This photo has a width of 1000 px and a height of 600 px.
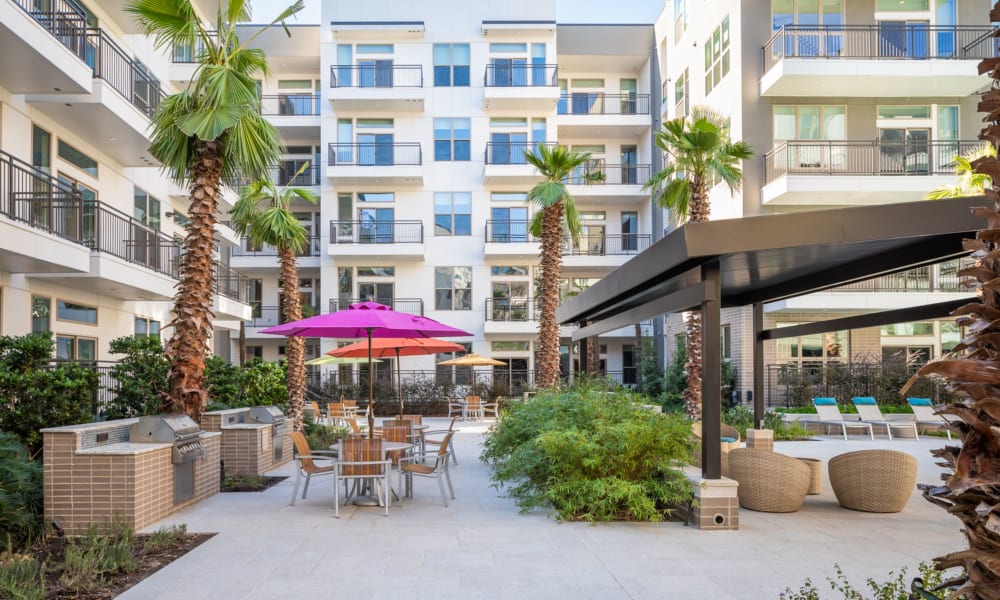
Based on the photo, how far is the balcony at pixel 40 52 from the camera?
10.9 metres

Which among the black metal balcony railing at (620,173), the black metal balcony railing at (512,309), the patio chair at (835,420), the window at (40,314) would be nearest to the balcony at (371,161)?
the black metal balcony railing at (512,309)

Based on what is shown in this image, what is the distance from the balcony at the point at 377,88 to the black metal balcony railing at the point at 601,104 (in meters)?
6.89

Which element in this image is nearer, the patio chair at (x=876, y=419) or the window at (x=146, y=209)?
the patio chair at (x=876, y=419)

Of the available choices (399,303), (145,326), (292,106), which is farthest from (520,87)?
(145,326)

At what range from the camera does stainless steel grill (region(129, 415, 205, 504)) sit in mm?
8703

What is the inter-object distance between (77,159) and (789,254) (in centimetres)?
1439

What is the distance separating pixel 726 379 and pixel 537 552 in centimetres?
1841

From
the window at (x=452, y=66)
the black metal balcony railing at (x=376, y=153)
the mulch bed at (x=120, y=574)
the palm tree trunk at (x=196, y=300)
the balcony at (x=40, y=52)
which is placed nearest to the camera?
the mulch bed at (x=120, y=574)

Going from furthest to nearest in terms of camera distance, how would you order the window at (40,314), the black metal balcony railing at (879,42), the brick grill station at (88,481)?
the black metal balcony railing at (879,42)
the window at (40,314)
the brick grill station at (88,481)

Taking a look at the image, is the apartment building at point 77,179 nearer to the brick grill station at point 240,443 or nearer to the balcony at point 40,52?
the balcony at point 40,52

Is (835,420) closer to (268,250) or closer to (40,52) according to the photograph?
(40,52)

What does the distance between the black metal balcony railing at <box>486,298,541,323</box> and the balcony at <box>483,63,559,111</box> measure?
8303mm

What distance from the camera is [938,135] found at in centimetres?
2364

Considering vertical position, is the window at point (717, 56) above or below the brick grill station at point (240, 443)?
above
